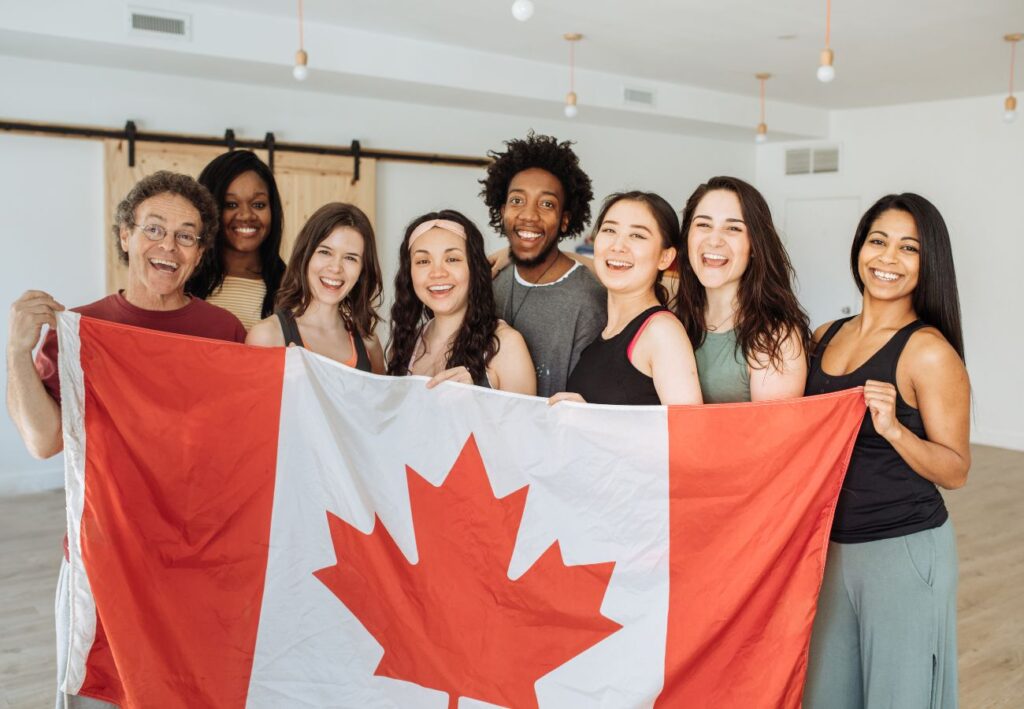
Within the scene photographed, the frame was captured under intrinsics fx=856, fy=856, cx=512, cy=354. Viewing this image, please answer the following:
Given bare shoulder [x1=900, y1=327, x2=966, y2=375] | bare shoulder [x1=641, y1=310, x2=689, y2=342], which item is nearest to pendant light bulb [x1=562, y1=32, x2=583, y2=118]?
bare shoulder [x1=641, y1=310, x2=689, y2=342]

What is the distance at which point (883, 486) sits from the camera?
1.77 meters

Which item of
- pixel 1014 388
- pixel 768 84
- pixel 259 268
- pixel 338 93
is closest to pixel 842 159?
pixel 768 84

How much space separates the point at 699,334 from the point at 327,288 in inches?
37.3

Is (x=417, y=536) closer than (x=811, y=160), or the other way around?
(x=417, y=536)

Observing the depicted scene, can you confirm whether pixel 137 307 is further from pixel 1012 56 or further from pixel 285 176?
pixel 1012 56

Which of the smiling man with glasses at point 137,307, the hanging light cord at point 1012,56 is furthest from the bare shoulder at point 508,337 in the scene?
the hanging light cord at point 1012,56

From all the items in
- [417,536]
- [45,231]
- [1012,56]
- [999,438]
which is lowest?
[999,438]

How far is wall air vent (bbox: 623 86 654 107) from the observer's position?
6.85 meters

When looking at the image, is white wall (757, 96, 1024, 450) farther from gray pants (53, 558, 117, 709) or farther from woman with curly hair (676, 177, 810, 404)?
gray pants (53, 558, 117, 709)

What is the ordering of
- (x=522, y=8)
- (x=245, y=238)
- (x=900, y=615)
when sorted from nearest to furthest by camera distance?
1. (x=900, y=615)
2. (x=245, y=238)
3. (x=522, y=8)

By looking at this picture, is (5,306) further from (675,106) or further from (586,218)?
(675,106)

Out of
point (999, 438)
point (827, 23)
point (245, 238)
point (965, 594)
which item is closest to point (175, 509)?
point (245, 238)

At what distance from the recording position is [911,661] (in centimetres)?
174

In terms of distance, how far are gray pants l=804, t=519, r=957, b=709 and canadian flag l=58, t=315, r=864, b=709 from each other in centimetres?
14
